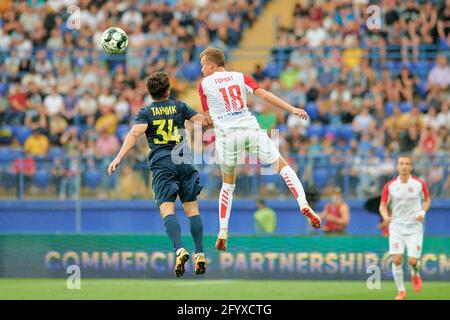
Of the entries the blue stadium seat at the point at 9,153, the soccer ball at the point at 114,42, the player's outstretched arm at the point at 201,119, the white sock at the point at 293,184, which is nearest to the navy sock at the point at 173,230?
the player's outstretched arm at the point at 201,119

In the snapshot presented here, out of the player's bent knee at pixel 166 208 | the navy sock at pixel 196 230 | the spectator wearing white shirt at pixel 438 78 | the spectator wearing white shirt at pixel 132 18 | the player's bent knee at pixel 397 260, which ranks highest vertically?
the spectator wearing white shirt at pixel 132 18

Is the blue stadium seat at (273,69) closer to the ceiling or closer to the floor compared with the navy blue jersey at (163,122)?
closer to the ceiling

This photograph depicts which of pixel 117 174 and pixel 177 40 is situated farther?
pixel 177 40

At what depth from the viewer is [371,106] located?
77.4 feet

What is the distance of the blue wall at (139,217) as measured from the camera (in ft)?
71.9

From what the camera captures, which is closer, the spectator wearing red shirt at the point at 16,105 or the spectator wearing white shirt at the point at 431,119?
the spectator wearing white shirt at the point at 431,119

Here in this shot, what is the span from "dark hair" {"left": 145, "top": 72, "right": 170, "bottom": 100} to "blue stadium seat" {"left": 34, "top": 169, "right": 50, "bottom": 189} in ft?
30.3

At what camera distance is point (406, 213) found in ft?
57.2

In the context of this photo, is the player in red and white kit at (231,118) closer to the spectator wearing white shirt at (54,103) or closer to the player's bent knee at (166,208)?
the player's bent knee at (166,208)

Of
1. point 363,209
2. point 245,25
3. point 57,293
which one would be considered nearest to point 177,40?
point 245,25

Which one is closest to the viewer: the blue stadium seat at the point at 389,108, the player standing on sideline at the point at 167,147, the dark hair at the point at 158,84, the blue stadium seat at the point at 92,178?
the dark hair at the point at 158,84

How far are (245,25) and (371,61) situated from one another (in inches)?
161

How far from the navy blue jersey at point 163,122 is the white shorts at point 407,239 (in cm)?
518

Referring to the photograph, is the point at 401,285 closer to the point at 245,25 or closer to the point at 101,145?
the point at 101,145
